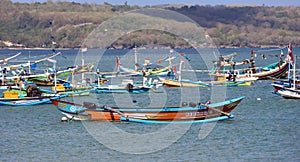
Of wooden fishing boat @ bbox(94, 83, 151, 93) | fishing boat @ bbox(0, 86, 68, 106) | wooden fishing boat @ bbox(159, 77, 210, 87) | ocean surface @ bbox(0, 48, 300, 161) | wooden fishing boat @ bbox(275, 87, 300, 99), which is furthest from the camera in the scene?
wooden fishing boat @ bbox(159, 77, 210, 87)

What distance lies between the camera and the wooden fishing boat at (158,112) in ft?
102

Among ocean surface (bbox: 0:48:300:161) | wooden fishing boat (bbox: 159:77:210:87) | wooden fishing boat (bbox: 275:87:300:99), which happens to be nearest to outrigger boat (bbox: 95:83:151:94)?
wooden fishing boat (bbox: 159:77:210:87)

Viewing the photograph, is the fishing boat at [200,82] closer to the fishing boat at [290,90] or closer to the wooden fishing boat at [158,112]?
the fishing boat at [290,90]

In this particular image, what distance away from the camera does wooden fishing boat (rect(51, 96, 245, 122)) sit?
31219 mm

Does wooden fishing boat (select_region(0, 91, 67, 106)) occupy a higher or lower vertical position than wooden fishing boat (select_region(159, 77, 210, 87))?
lower

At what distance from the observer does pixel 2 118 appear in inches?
1395

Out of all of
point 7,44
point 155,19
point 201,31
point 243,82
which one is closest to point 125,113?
point 243,82

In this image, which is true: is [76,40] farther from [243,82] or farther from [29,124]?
[29,124]

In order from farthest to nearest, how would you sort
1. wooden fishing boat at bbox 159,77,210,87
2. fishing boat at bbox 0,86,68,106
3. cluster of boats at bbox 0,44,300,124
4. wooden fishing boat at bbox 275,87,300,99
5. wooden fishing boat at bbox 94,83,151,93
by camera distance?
wooden fishing boat at bbox 159,77,210,87 < wooden fishing boat at bbox 94,83,151,93 < wooden fishing boat at bbox 275,87,300,99 < fishing boat at bbox 0,86,68,106 < cluster of boats at bbox 0,44,300,124

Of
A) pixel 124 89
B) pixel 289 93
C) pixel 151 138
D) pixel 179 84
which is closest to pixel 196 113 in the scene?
pixel 151 138

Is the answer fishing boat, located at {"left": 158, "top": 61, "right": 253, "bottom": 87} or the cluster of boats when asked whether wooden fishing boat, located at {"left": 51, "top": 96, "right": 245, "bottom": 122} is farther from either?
fishing boat, located at {"left": 158, "top": 61, "right": 253, "bottom": 87}

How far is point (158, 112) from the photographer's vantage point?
103ft

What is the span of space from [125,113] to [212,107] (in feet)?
12.5

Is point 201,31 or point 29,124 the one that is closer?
point 29,124
